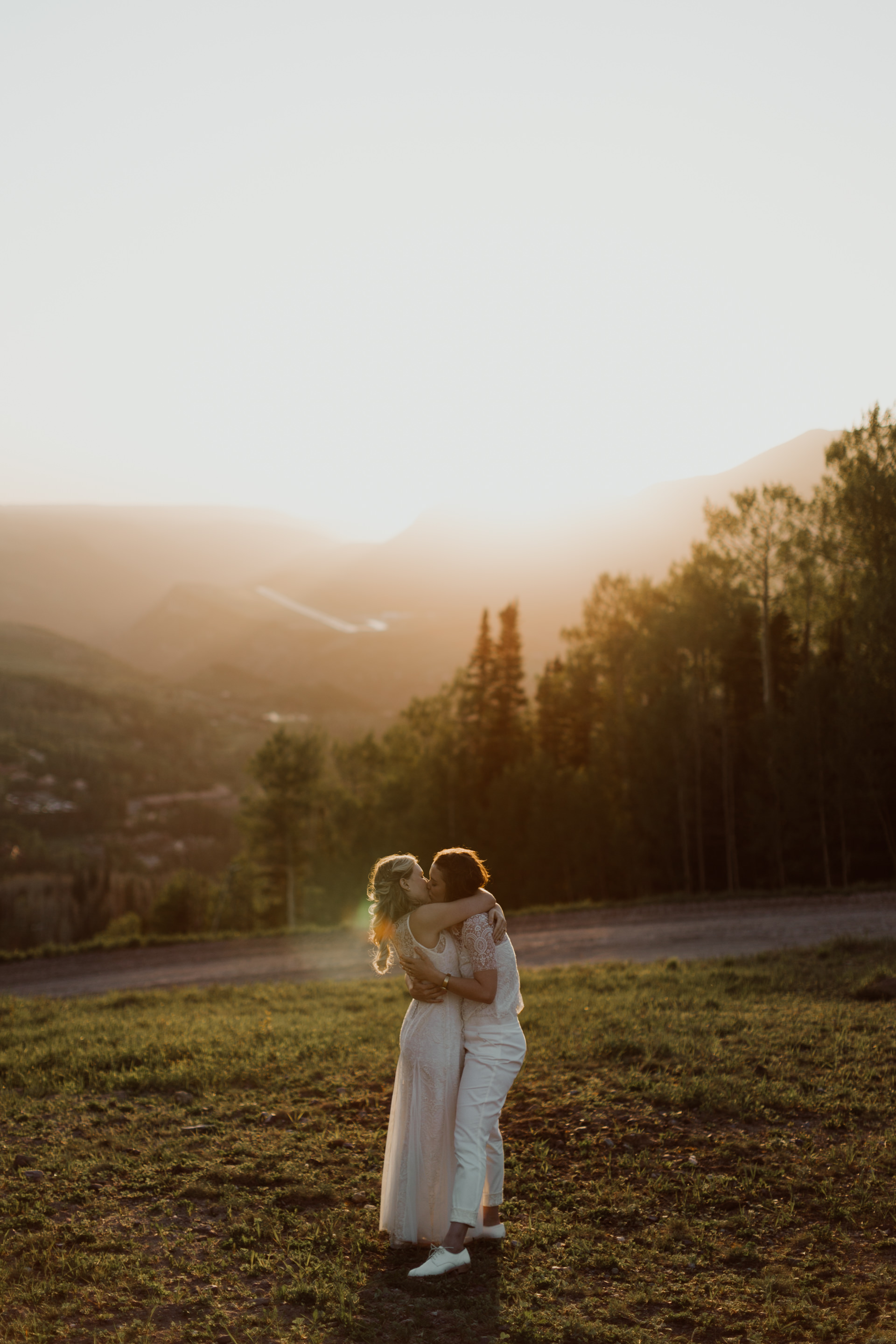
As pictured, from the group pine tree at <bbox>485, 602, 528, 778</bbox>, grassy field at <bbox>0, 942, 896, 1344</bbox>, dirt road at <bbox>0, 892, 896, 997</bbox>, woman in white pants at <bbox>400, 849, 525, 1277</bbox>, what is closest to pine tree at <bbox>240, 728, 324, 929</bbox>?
pine tree at <bbox>485, 602, 528, 778</bbox>

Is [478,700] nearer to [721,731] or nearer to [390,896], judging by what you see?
[721,731]

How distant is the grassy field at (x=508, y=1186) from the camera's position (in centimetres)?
519

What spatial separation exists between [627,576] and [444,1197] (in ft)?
A: 129

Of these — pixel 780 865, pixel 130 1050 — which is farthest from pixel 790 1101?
pixel 780 865

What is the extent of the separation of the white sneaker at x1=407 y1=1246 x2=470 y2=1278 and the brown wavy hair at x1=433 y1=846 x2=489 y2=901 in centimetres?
209

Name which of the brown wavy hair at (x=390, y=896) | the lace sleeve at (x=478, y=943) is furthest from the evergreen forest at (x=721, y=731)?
the brown wavy hair at (x=390, y=896)

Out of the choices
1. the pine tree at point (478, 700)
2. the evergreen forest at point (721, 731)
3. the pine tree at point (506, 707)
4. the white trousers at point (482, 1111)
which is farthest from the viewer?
the pine tree at point (478, 700)

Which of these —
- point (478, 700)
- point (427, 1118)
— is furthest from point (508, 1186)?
point (478, 700)

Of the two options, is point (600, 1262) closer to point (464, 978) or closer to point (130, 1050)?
point (464, 978)

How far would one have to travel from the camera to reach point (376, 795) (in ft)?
200

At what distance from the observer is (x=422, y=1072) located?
5.95 metres

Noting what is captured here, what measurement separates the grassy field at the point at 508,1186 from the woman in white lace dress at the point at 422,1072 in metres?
0.37

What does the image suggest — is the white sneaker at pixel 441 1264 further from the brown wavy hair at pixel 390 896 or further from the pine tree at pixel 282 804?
the pine tree at pixel 282 804

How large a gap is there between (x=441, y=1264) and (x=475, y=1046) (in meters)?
1.24
